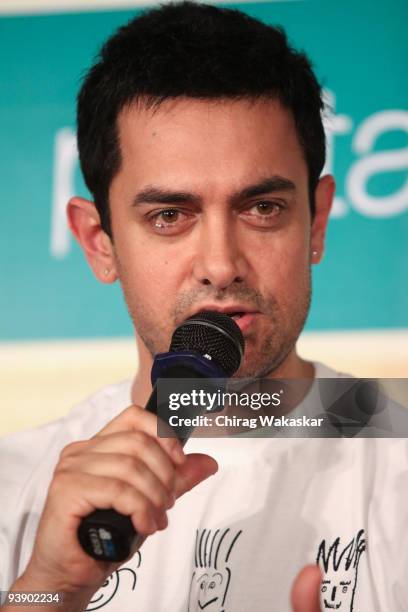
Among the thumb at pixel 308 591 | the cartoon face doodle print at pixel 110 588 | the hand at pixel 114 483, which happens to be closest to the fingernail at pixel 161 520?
the hand at pixel 114 483

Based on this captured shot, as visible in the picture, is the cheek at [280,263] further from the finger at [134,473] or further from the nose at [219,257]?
the finger at [134,473]

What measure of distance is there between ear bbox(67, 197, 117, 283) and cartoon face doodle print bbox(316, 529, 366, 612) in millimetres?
540

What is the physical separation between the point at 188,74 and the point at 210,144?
13 cm

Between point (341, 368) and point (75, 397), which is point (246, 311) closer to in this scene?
point (341, 368)

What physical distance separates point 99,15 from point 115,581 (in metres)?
1.02

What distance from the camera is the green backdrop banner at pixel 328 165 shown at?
150 centimetres

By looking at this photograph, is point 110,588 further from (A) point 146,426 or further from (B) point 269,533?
(A) point 146,426

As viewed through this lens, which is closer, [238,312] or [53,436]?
[238,312]

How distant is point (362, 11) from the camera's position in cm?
155

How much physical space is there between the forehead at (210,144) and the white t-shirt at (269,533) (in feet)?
1.22

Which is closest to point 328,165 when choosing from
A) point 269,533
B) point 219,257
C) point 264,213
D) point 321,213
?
point 321,213

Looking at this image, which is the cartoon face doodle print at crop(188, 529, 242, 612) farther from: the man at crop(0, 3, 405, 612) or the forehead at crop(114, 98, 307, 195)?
the forehead at crop(114, 98, 307, 195)

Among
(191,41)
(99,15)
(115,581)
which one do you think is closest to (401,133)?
(191,41)

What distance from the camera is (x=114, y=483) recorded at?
0.81 metres
